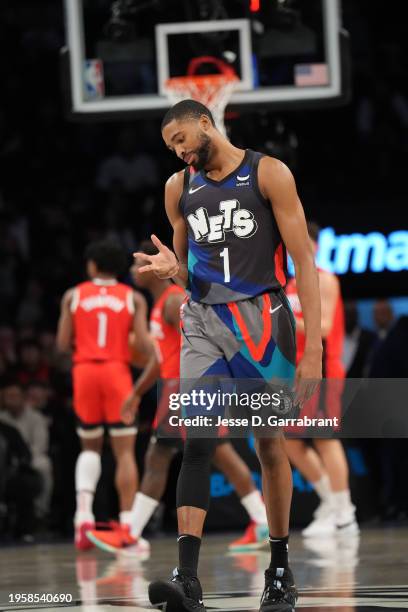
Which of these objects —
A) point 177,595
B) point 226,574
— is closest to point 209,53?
point 226,574

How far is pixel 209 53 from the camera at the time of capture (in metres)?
11.2

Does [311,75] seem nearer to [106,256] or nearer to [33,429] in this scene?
[106,256]

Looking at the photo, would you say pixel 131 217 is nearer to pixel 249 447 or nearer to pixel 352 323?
pixel 352 323

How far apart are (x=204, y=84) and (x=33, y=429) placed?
12.2ft

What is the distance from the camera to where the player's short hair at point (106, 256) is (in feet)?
32.5

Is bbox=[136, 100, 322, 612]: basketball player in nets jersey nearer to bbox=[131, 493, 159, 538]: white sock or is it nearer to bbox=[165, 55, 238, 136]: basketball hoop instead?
bbox=[131, 493, 159, 538]: white sock

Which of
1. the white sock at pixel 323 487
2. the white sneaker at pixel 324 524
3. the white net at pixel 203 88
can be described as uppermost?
the white net at pixel 203 88

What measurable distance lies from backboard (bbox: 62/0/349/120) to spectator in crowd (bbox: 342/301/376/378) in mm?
2976

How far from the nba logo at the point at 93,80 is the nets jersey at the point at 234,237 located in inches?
223

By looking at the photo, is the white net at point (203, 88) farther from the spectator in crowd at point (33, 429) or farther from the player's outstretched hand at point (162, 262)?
the player's outstretched hand at point (162, 262)

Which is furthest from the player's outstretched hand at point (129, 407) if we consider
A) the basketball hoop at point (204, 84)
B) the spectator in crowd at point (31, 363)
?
the spectator in crowd at point (31, 363)

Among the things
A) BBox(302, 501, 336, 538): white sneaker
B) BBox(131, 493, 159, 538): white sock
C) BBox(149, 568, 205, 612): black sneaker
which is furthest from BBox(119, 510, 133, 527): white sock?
BBox(149, 568, 205, 612): black sneaker

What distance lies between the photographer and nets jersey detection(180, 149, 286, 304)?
18.4 ft

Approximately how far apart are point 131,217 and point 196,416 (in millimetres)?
11380
